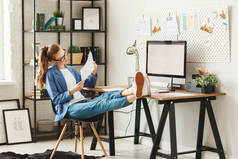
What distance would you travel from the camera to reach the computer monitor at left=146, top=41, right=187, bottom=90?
4.20m

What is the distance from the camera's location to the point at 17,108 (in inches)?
200

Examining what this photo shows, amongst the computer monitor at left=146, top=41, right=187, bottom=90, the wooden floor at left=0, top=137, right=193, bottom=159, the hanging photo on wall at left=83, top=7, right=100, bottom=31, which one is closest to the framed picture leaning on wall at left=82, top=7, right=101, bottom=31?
the hanging photo on wall at left=83, top=7, right=100, bottom=31

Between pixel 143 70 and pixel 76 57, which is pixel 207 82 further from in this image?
pixel 76 57

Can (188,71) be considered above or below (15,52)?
below

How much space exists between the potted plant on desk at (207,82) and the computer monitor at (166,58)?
0.73 feet

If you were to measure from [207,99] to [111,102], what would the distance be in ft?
3.04

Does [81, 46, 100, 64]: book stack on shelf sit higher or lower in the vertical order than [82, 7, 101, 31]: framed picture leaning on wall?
lower

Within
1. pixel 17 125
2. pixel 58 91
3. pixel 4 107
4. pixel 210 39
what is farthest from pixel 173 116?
pixel 4 107

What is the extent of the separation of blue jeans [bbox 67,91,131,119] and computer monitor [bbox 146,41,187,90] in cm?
69

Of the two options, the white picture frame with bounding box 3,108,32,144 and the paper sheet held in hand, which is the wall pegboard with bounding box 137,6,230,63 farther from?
the white picture frame with bounding box 3,108,32,144

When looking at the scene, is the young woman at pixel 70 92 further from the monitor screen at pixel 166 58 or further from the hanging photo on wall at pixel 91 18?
the hanging photo on wall at pixel 91 18

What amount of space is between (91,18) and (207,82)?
80.3 inches

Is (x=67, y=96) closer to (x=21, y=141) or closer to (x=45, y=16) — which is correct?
(x=21, y=141)

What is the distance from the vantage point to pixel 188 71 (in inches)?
172
